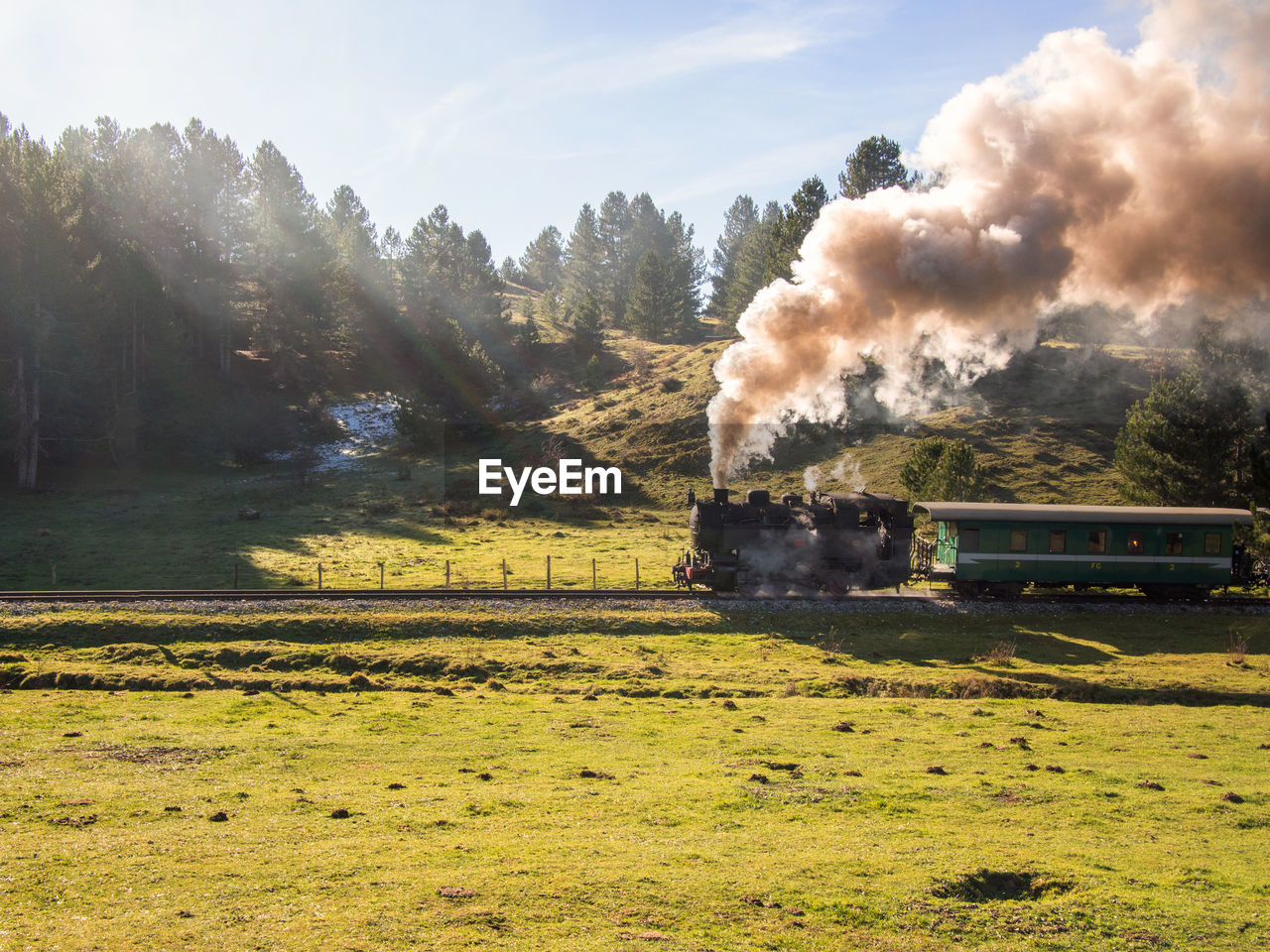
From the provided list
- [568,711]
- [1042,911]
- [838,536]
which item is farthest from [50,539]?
[1042,911]

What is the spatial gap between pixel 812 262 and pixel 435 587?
2092 cm

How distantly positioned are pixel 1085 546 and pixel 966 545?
474 centimetres

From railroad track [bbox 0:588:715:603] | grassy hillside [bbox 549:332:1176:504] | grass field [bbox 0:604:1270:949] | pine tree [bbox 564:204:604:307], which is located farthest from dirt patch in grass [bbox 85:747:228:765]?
pine tree [bbox 564:204:604:307]

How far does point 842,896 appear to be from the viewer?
1016cm

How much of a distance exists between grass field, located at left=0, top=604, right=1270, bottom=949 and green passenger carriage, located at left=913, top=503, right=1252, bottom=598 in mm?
4412

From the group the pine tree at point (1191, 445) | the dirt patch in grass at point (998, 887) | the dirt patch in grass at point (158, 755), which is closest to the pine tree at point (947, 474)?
the pine tree at point (1191, 445)

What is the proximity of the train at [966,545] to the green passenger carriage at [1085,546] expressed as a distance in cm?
4

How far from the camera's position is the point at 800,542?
31234mm

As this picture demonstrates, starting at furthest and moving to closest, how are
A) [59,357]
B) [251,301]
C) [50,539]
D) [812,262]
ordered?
[251,301] < [59,357] < [50,539] < [812,262]

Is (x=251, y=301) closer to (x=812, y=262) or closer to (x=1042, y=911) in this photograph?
(x=812, y=262)

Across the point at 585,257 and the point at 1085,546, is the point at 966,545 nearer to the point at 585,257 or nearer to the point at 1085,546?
the point at 1085,546

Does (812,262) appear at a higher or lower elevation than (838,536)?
higher

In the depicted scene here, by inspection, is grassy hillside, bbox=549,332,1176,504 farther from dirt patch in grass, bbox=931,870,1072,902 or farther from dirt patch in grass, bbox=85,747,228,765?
dirt patch in grass, bbox=931,870,1072,902

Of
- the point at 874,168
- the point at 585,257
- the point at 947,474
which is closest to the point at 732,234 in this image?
the point at 585,257
